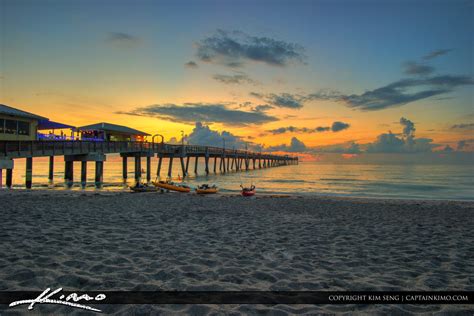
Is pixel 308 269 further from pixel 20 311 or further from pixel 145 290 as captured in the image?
pixel 20 311

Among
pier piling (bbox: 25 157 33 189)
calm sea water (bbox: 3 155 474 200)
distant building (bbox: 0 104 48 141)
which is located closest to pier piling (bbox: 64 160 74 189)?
calm sea water (bbox: 3 155 474 200)

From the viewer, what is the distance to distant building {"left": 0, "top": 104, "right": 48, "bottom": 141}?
24453 mm

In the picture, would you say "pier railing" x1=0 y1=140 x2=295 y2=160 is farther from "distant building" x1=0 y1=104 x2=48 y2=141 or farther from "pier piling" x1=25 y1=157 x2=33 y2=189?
"pier piling" x1=25 y1=157 x2=33 y2=189

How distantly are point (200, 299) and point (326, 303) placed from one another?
1.61 m

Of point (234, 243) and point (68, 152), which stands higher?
point (68, 152)

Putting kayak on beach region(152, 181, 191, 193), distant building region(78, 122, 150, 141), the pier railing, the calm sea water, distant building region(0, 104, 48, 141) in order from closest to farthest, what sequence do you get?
the pier railing
distant building region(0, 104, 48, 141)
kayak on beach region(152, 181, 191, 193)
the calm sea water
distant building region(78, 122, 150, 141)

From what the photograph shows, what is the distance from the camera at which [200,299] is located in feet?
12.5

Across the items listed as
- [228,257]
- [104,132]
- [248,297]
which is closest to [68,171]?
[104,132]

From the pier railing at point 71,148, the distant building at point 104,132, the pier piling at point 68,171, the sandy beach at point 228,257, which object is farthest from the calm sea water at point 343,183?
the sandy beach at point 228,257

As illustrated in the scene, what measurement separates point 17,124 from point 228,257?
28.2m

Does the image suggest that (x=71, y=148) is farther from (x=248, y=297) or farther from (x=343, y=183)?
(x=343, y=183)

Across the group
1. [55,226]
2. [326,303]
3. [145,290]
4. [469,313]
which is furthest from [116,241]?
[469,313]

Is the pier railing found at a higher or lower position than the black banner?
higher

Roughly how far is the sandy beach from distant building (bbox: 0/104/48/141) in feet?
63.2
